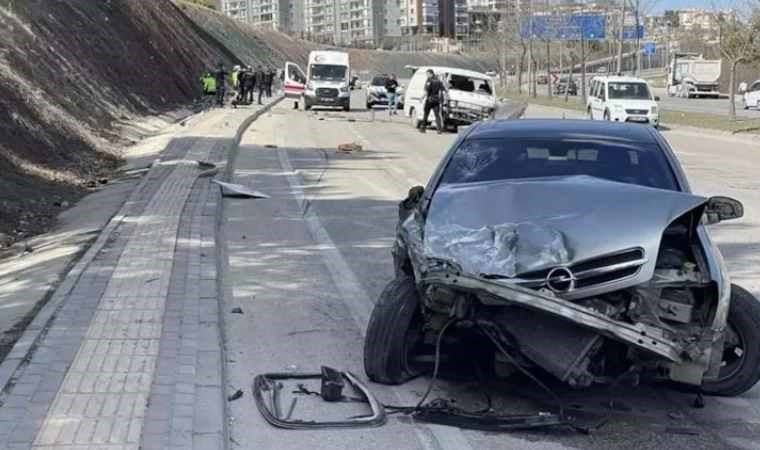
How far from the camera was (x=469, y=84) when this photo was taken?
3312 centimetres

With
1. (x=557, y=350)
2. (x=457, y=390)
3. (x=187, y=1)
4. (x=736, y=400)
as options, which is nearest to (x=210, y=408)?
(x=457, y=390)

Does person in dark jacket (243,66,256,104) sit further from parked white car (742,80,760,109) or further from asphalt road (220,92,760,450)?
asphalt road (220,92,760,450)

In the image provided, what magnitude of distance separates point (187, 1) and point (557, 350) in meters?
98.4

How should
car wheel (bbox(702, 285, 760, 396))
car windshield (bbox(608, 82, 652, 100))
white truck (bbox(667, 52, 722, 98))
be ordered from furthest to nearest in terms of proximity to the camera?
white truck (bbox(667, 52, 722, 98)), car windshield (bbox(608, 82, 652, 100)), car wheel (bbox(702, 285, 760, 396))

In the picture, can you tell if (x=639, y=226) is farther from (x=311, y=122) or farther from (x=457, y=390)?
(x=311, y=122)

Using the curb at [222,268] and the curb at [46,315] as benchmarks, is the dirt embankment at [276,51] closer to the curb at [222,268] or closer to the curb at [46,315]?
the curb at [222,268]

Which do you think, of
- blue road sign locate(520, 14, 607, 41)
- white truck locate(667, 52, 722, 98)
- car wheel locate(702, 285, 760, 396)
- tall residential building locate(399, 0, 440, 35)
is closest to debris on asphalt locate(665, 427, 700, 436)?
car wheel locate(702, 285, 760, 396)

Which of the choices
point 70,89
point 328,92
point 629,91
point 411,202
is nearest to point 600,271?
point 411,202

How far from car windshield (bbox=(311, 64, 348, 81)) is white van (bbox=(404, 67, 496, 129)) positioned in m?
12.5

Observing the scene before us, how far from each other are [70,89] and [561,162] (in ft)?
74.0

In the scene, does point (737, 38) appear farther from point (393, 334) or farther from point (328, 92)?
point (393, 334)

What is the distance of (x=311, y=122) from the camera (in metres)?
37.8

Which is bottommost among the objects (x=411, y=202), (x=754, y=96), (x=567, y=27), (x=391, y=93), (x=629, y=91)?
(x=754, y=96)

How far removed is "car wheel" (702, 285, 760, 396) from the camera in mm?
5684
